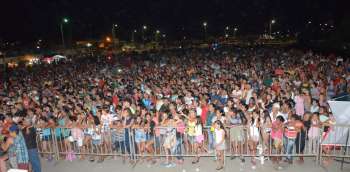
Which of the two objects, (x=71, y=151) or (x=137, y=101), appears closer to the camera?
(x=71, y=151)

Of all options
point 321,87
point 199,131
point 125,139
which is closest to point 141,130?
point 125,139

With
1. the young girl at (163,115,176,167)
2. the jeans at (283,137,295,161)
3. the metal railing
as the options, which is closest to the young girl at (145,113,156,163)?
the metal railing

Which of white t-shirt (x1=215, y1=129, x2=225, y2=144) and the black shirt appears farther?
white t-shirt (x1=215, y1=129, x2=225, y2=144)

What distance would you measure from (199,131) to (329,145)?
3.24 meters

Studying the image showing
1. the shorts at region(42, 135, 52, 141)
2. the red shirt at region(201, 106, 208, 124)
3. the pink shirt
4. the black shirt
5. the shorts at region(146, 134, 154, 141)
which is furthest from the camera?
the red shirt at region(201, 106, 208, 124)

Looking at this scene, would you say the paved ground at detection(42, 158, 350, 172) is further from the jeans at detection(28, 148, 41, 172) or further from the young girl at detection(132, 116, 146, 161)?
the jeans at detection(28, 148, 41, 172)

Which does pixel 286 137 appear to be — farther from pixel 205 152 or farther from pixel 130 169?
pixel 130 169

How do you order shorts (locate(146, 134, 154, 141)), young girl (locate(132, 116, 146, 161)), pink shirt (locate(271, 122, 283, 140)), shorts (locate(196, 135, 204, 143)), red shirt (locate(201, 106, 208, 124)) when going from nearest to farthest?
pink shirt (locate(271, 122, 283, 140)) → shorts (locate(196, 135, 204, 143)) → young girl (locate(132, 116, 146, 161)) → shorts (locate(146, 134, 154, 141)) → red shirt (locate(201, 106, 208, 124))

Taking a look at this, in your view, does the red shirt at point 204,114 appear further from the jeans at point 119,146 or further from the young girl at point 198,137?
the jeans at point 119,146

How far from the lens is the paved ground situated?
7729mm

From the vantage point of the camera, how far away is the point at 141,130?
27.7 feet

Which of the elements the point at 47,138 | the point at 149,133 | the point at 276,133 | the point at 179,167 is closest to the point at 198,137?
the point at 179,167

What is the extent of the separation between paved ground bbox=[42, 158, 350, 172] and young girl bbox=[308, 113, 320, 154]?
43cm

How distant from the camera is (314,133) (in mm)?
7695
